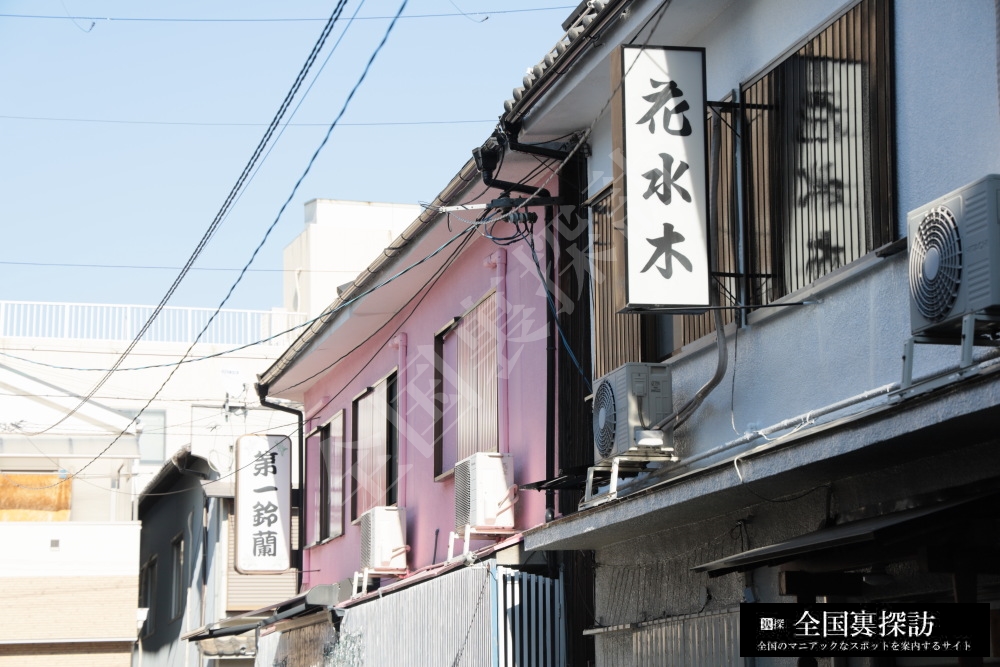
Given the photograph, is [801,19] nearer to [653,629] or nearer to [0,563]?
[653,629]

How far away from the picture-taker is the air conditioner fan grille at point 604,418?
9562mm

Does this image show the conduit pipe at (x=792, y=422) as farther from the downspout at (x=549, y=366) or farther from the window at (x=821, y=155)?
the downspout at (x=549, y=366)

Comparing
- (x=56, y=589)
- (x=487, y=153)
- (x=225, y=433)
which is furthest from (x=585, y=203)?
(x=56, y=589)

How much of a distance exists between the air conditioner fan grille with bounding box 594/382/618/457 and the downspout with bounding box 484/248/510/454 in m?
3.56

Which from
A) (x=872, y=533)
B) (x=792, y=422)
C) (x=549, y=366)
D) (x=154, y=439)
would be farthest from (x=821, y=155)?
(x=154, y=439)

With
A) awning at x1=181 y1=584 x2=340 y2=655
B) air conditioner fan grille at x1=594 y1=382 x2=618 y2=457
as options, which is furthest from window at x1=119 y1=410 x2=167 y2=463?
air conditioner fan grille at x1=594 y1=382 x2=618 y2=457

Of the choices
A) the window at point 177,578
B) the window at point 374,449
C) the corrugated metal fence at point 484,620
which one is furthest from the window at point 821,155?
the window at point 177,578

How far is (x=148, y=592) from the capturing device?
3759 cm

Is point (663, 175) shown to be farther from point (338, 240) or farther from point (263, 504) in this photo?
point (338, 240)

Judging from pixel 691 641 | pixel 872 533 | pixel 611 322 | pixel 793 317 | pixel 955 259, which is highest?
pixel 611 322

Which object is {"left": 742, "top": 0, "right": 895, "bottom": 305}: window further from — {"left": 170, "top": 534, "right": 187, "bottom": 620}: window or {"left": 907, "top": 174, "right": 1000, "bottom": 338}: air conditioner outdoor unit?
{"left": 170, "top": 534, "right": 187, "bottom": 620}: window

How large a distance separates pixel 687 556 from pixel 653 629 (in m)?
0.66

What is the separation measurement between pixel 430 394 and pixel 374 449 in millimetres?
2191

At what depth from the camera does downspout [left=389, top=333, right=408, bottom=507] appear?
16.8 m
